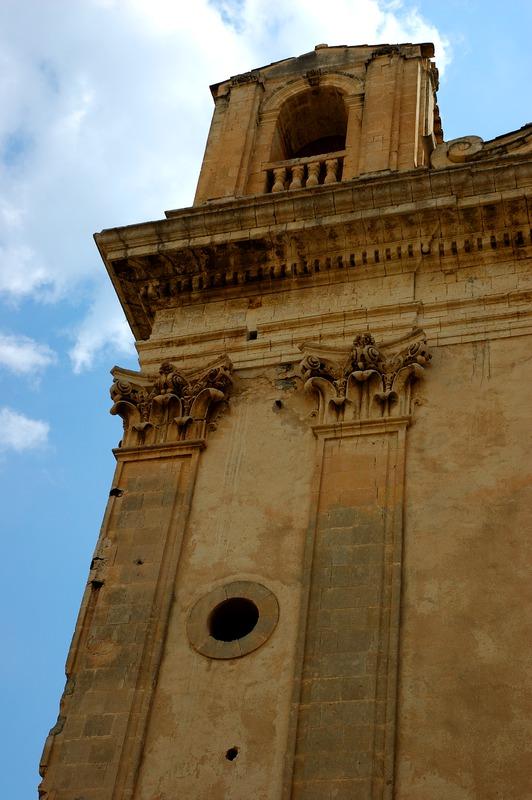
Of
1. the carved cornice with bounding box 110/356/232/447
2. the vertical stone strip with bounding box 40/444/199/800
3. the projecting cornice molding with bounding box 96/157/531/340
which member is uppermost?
the projecting cornice molding with bounding box 96/157/531/340

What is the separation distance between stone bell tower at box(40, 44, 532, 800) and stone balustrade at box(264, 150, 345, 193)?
43 mm

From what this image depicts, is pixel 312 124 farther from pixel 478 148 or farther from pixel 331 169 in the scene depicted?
pixel 478 148

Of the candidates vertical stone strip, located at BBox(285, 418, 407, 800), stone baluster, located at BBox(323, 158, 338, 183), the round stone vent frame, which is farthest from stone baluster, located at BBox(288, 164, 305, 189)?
the round stone vent frame

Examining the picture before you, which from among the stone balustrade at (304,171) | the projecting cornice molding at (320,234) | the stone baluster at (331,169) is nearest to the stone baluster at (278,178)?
the stone balustrade at (304,171)

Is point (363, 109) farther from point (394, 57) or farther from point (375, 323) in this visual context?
point (375, 323)

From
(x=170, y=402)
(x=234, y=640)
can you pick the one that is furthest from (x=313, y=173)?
(x=234, y=640)

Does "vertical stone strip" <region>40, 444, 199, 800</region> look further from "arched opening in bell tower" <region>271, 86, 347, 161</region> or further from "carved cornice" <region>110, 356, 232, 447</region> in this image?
"arched opening in bell tower" <region>271, 86, 347, 161</region>

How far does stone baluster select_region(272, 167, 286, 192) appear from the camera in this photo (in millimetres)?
17167

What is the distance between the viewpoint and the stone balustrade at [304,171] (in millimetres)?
17188

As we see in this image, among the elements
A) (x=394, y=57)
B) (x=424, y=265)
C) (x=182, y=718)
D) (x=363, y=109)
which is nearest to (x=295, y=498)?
(x=182, y=718)

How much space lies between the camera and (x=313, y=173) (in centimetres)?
1733

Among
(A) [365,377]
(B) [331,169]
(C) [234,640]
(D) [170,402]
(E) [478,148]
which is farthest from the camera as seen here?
(B) [331,169]

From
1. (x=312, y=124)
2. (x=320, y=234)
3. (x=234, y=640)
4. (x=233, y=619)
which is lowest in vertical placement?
(x=234, y=640)

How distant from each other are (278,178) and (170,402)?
4.68 metres
